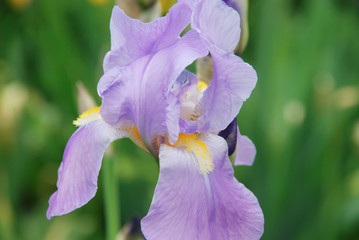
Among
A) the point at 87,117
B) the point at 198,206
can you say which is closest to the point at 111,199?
the point at 87,117

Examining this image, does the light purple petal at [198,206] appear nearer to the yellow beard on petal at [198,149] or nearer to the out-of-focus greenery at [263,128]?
the yellow beard on petal at [198,149]

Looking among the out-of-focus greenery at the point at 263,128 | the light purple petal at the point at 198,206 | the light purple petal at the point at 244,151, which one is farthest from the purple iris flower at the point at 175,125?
the out-of-focus greenery at the point at 263,128

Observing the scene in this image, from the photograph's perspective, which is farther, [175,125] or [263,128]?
[263,128]

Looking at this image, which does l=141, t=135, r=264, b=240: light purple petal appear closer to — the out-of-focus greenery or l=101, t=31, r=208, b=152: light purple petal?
l=101, t=31, r=208, b=152: light purple petal

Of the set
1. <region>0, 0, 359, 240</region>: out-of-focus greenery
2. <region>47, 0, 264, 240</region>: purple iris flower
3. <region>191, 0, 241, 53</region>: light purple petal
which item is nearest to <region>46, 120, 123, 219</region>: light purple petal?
<region>47, 0, 264, 240</region>: purple iris flower

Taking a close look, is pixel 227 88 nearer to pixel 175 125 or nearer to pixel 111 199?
pixel 175 125

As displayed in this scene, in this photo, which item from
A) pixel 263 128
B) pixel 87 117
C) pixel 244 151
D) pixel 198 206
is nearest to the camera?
pixel 198 206

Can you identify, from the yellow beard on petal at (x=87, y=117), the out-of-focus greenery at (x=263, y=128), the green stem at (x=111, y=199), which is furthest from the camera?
the out-of-focus greenery at (x=263, y=128)

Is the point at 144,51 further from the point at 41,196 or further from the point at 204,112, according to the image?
the point at 41,196
